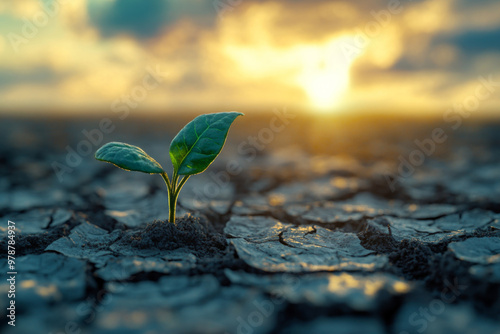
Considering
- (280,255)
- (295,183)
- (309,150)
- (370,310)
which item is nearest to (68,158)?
(295,183)

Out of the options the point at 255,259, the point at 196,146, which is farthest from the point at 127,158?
the point at 255,259

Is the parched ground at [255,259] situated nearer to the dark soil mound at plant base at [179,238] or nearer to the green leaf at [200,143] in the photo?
the dark soil mound at plant base at [179,238]

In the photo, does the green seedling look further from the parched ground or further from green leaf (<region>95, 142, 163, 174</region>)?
the parched ground

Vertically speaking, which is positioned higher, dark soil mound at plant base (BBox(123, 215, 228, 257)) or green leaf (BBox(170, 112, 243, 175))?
green leaf (BBox(170, 112, 243, 175))

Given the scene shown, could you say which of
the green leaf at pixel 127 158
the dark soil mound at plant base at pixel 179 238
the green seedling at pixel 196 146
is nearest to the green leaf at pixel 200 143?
the green seedling at pixel 196 146

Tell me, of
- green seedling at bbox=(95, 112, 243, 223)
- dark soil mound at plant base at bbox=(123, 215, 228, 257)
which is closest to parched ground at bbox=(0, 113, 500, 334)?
dark soil mound at plant base at bbox=(123, 215, 228, 257)

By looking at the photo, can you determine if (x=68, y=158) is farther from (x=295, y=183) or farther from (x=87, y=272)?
(x=87, y=272)
